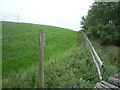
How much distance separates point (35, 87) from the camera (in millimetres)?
3053

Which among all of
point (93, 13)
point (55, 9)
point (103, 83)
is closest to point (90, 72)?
point (103, 83)

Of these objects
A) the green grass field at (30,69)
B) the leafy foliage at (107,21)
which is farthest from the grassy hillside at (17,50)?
the leafy foliage at (107,21)

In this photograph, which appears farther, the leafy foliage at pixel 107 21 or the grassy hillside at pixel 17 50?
the leafy foliage at pixel 107 21

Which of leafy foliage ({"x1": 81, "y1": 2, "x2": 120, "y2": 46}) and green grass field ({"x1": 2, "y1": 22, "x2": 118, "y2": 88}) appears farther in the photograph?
leafy foliage ({"x1": 81, "y1": 2, "x2": 120, "y2": 46})

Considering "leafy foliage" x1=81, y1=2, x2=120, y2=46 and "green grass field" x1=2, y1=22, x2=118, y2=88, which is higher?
"leafy foliage" x1=81, y1=2, x2=120, y2=46

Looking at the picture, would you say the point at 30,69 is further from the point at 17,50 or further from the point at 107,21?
the point at 107,21

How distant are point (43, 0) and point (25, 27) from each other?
198 centimetres

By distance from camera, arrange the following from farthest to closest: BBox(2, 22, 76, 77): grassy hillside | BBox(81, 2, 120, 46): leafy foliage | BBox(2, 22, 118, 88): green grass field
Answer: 1. BBox(81, 2, 120, 46): leafy foliage
2. BBox(2, 22, 76, 77): grassy hillside
3. BBox(2, 22, 118, 88): green grass field

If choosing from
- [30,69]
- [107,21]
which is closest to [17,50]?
[30,69]

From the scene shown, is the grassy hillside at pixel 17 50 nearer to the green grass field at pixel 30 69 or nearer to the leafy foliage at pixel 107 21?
the green grass field at pixel 30 69

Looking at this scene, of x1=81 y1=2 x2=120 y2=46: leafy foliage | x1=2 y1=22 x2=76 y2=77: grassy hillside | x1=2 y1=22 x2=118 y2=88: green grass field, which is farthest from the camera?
x1=81 y1=2 x2=120 y2=46: leafy foliage

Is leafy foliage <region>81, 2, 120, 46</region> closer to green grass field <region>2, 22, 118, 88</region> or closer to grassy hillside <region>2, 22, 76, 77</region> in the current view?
green grass field <region>2, 22, 118, 88</region>

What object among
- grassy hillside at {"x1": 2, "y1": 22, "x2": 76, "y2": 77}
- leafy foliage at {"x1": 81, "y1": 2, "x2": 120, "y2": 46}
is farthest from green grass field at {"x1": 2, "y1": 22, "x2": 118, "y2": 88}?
leafy foliage at {"x1": 81, "y1": 2, "x2": 120, "y2": 46}

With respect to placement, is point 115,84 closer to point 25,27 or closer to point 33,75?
point 33,75
